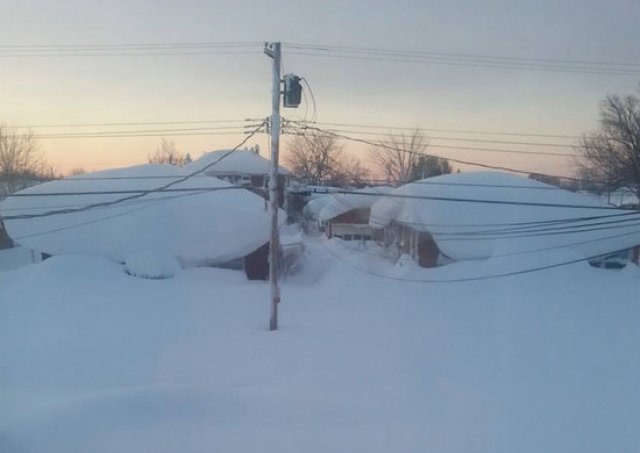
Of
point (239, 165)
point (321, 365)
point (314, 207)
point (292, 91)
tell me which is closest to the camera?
point (321, 365)

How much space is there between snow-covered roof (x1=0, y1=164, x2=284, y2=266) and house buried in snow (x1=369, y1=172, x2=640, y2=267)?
5.45 m

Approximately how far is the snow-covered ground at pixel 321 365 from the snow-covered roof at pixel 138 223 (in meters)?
1.54

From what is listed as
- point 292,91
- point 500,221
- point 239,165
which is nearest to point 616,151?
point 500,221

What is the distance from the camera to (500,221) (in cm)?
1590

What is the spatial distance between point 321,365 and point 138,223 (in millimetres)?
10955

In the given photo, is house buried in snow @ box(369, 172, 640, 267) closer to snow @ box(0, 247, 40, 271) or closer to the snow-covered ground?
the snow-covered ground

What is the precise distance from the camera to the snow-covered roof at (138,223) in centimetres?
1684

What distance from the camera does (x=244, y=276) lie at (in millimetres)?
17484

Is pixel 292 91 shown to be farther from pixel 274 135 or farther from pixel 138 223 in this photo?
pixel 138 223

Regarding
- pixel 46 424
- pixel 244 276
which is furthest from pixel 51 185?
pixel 46 424

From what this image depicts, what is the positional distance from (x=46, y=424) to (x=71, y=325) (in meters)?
5.97

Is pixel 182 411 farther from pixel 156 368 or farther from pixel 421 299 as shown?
pixel 421 299

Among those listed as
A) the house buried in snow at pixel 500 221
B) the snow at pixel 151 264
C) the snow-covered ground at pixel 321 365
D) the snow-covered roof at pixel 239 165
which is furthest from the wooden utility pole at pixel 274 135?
the snow-covered roof at pixel 239 165

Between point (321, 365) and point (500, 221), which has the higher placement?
point (500, 221)
